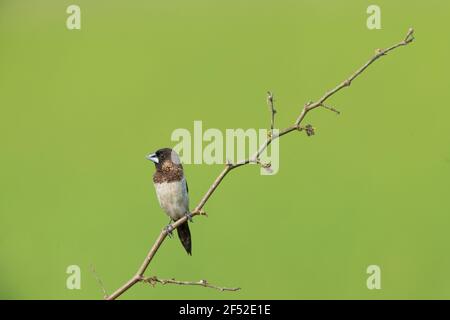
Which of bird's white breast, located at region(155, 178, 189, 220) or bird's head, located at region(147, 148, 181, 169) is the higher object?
bird's head, located at region(147, 148, 181, 169)

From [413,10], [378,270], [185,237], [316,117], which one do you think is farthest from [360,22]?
[185,237]

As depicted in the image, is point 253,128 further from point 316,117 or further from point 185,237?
point 185,237

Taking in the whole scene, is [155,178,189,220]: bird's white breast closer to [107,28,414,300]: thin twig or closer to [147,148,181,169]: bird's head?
[147,148,181,169]: bird's head

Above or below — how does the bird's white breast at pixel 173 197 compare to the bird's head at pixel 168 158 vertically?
below

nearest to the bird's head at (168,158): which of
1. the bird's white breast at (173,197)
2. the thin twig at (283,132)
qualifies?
the bird's white breast at (173,197)

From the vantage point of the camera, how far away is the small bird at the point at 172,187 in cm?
419

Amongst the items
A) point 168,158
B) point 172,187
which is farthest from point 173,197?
point 168,158

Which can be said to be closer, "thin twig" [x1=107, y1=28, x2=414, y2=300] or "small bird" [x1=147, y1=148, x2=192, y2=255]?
"thin twig" [x1=107, y1=28, x2=414, y2=300]

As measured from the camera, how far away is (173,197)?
165 inches

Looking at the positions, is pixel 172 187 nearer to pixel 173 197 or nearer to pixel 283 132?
pixel 173 197

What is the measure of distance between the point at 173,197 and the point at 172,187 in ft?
0.20

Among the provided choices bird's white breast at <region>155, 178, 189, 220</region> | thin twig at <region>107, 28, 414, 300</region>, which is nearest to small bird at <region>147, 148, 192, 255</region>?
bird's white breast at <region>155, 178, 189, 220</region>

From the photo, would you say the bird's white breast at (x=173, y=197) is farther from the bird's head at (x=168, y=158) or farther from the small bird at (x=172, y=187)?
the bird's head at (x=168, y=158)

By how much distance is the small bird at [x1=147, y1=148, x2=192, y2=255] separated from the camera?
13.7 ft
